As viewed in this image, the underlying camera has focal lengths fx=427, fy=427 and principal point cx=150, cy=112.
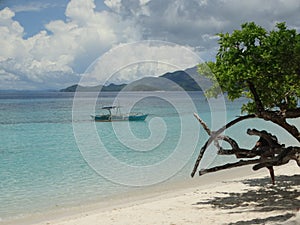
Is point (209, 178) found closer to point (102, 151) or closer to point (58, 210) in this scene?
point (58, 210)

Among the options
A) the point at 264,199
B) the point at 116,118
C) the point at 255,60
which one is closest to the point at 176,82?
the point at 264,199

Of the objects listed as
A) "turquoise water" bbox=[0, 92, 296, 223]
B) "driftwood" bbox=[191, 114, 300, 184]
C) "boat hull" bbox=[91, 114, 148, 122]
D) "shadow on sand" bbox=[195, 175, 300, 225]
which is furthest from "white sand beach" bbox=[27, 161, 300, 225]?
"boat hull" bbox=[91, 114, 148, 122]

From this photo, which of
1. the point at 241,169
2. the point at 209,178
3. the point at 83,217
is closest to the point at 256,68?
the point at 83,217

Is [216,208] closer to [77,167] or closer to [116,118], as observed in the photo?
[77,167]

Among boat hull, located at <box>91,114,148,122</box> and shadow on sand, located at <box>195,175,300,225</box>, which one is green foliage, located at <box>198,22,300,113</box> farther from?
boat hull, located at <box>91,114,148,122</box>

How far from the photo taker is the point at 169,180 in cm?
1598

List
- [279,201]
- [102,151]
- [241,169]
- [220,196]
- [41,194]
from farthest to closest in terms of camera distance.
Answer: [102,151] < [241,169] < [41,194] < [220,196] < [279,201]

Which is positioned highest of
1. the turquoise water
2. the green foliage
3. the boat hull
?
the boat hull

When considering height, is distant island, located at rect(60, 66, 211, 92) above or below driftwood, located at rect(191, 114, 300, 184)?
above

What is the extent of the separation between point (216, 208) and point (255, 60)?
12.3 feet

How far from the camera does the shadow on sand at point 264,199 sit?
8.64m

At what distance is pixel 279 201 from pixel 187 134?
76.7ft

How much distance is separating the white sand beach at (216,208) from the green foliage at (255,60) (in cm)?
236

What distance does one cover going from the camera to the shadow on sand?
28.3 ft
